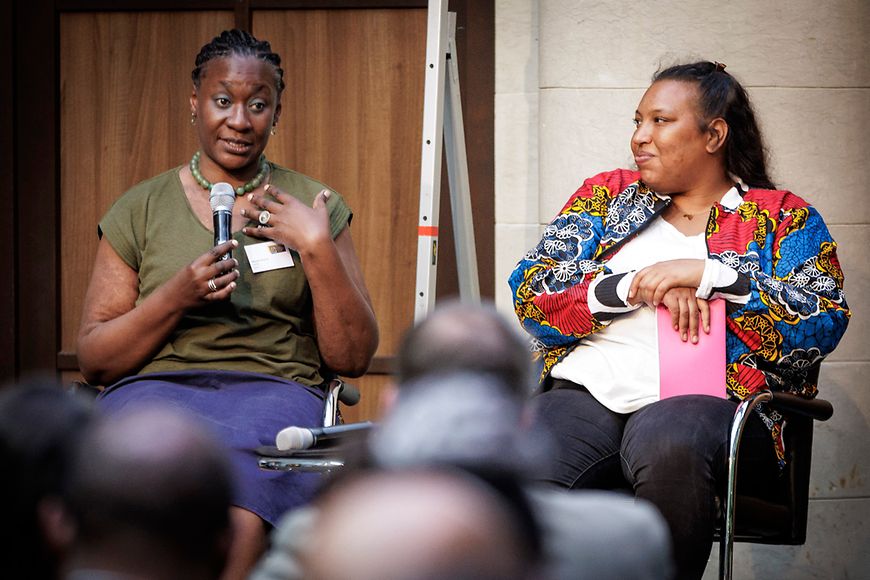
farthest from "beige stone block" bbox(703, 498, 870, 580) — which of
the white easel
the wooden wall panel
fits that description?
the wooden wall panel

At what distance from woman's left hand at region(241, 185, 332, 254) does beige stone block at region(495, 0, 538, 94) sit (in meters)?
1.43

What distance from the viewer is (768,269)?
311 centimetres

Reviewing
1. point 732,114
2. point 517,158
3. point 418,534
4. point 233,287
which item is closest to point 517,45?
point 517,158

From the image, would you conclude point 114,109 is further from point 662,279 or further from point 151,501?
point 151,501

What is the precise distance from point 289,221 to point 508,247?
143 cm

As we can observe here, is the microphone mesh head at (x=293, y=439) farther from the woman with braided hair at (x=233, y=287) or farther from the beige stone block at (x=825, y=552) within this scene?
the beige stone block at (x=825, y=552)

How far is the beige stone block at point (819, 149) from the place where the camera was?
4.16 meters

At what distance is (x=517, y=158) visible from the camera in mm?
4285

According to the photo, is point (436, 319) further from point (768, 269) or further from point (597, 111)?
point (597, 111)

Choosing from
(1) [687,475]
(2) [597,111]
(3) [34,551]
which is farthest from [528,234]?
(3) [34,551]

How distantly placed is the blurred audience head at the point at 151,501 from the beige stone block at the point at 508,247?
3220 mm

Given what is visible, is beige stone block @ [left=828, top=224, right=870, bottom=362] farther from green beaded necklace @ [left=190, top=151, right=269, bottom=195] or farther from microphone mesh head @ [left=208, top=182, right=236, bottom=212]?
microphone mesh head @ [left=208, top=182, right=236, bottom=212]

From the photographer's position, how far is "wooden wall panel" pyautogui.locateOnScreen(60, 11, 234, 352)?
446 cm

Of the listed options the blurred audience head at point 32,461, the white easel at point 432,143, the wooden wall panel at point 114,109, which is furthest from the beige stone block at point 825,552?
the blurred audience head at point 32,461
